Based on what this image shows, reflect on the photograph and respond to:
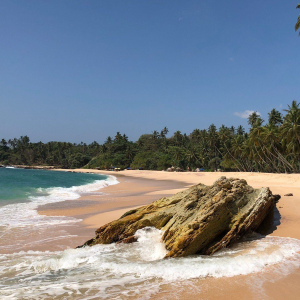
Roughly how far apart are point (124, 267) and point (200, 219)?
7.40 feet

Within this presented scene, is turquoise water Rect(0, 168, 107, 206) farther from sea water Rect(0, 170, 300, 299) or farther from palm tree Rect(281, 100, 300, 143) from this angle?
palm tree Rect(281, 100, 300, 143)

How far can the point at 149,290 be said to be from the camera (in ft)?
13.7

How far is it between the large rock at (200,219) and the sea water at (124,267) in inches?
11.6

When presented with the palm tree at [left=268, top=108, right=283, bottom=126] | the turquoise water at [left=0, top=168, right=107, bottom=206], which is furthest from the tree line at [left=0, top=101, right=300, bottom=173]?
the turquoise water at [left=0, top=168, right=107, bottom=206]

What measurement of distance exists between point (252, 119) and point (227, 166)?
14.6 metres

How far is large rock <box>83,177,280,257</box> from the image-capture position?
5.91 meters

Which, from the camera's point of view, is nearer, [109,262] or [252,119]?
[109,262]

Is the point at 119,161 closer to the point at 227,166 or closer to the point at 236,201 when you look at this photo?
the point at 227,166

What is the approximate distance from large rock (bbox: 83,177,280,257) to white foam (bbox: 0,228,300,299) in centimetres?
33

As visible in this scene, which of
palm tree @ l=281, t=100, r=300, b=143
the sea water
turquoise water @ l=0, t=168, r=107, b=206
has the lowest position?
turquoise water @ l=0, t=168, r=107, b=206

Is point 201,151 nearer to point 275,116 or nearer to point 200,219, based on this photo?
point 275,116

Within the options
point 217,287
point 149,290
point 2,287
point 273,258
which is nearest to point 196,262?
point 217,287

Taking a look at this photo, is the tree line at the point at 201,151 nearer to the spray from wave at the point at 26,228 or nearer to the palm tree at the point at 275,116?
the palm tree at the point at 275,116

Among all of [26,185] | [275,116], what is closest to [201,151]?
[275,116]
